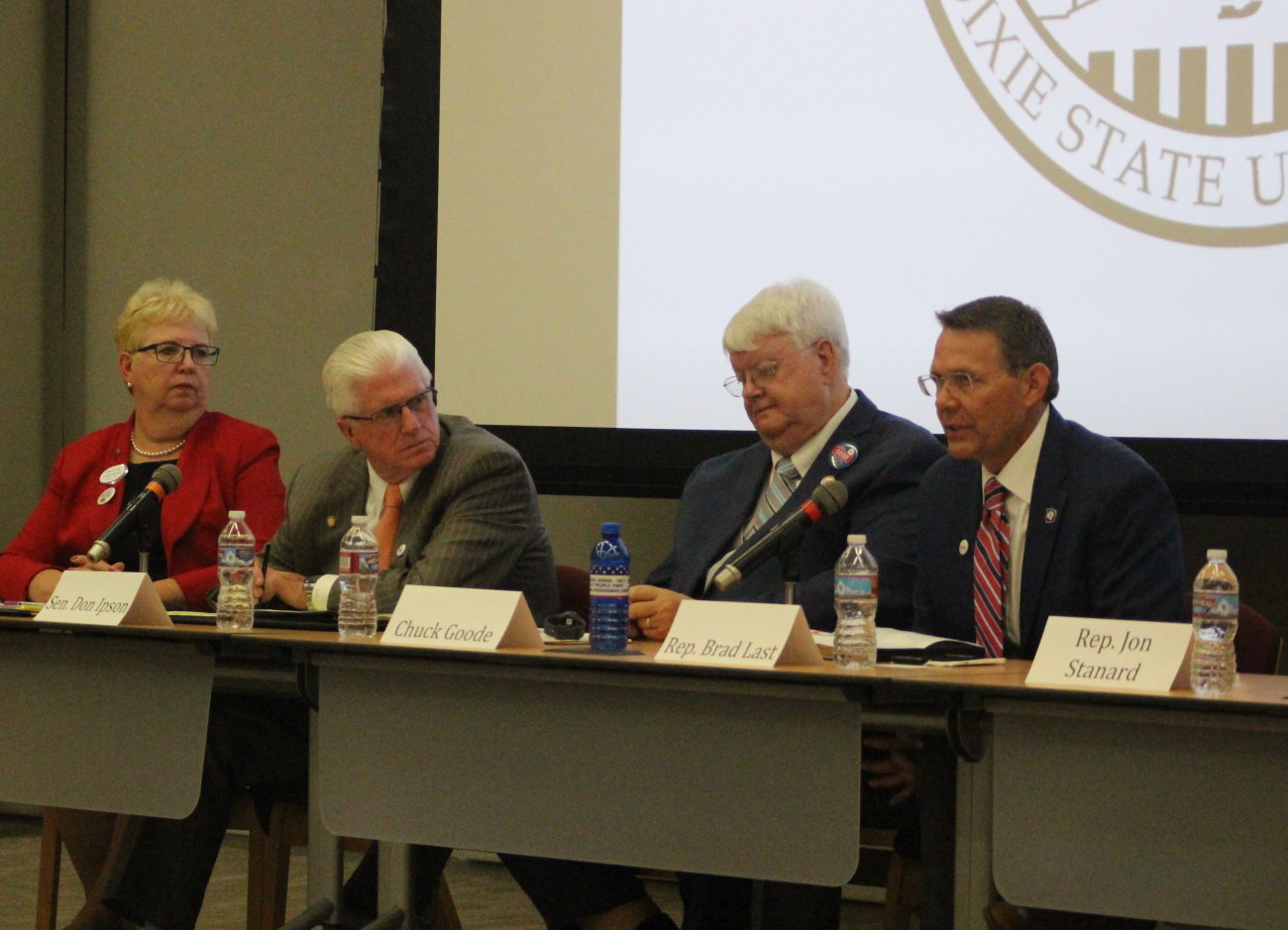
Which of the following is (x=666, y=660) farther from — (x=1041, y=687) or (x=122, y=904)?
(x=122, y=904)

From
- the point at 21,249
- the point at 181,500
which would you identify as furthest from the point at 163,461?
the point at 21,249

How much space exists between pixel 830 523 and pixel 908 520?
0.15m

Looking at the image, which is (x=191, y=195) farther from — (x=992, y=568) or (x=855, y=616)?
(x=855, y=616)

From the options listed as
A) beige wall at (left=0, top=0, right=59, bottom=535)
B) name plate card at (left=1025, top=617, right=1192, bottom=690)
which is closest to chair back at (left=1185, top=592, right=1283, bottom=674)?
name plate card at (left=1025, top=617, right=1192, bottom=690)

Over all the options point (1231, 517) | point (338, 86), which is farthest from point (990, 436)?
point (338, 86)

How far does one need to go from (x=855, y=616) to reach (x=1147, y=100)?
5.80 ft

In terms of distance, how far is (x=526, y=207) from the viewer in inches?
159

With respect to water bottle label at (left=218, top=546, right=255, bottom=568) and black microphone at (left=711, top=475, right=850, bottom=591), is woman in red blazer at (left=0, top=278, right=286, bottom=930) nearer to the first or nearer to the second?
water bottle label at (left=218, top=546, right=255, bottom=568)

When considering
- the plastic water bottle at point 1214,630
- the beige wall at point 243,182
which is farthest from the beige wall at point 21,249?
the plastic water bottle at point 1214,630

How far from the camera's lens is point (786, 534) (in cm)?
222

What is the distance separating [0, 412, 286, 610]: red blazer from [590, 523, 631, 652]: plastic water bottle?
1316 mm

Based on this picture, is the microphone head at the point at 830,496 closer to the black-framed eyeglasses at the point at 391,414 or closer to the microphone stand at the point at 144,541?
the black-framed eyeglasses at the point at 391,414

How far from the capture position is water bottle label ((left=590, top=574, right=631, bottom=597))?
2260mm

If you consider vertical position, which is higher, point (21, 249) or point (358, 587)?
point (21, 249)
